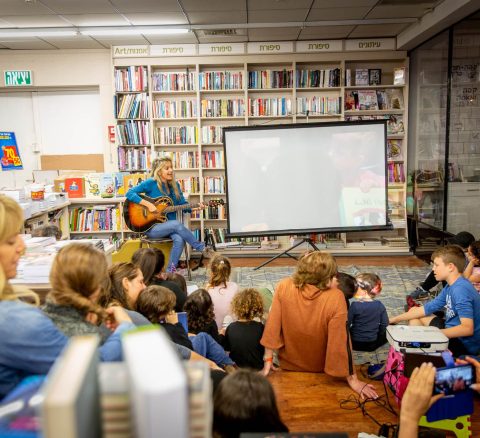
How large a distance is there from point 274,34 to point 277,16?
69 cm

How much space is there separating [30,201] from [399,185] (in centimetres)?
456

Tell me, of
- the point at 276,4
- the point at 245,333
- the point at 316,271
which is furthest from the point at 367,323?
the point at 276,4

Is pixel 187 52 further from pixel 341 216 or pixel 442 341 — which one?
pixel 442 341

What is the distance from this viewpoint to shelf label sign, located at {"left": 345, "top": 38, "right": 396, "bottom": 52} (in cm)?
589

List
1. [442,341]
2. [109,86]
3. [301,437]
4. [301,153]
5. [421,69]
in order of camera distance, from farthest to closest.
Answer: [109,86], [421,69], [301,153], [442,341], [301,437]

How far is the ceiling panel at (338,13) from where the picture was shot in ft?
15.4

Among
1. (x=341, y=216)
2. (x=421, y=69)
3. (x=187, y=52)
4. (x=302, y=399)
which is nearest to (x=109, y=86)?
(x=187, y=52)

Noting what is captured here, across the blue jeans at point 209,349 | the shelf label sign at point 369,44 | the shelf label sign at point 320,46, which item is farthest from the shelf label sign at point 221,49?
the blue jeans at point 209,349

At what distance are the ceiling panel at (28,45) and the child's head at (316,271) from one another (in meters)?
4.83

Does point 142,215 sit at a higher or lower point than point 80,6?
lower

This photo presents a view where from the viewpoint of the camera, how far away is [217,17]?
4.90 metres

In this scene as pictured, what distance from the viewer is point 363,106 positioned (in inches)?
241

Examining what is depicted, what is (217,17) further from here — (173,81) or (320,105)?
(320,105)

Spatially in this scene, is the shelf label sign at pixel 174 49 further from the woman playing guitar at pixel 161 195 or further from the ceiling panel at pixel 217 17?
the woman playing guitar at pixel 161 195
